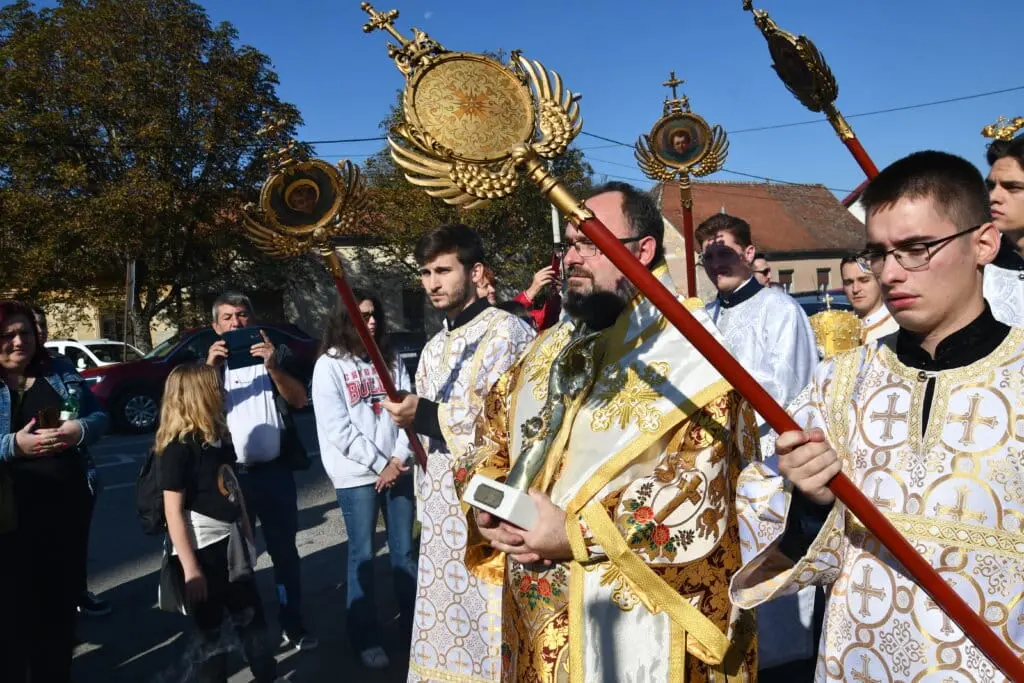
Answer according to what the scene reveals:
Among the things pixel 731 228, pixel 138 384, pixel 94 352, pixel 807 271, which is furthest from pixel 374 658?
pixel 807 271

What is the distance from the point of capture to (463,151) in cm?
203

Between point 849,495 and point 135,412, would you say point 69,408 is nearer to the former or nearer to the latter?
point 849,495

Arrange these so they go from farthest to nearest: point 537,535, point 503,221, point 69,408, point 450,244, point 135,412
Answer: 1. point 503,221
2. point 135,412
3. point 69,408
4. point 450,244
5. point 537,535

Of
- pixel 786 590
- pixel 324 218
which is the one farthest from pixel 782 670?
pixel 324 218

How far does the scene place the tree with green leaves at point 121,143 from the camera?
2188 centimetres

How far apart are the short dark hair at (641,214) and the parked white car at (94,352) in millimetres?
16280

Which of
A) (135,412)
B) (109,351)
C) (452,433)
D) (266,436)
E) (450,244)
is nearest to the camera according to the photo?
(452,433)

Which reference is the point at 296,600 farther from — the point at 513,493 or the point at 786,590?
the point at 786,590

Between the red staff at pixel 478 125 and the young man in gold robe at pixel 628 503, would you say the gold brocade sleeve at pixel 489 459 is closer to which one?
the young man in gold robe at pixel 628 503

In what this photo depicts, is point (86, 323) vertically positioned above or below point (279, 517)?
above

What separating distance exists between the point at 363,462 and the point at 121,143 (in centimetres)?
2151

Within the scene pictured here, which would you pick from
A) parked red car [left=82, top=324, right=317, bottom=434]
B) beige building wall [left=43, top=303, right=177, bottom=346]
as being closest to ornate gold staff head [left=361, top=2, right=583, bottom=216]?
parked red car [left=82, top=324, right=317, bottom=434]

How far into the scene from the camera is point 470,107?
207 cm

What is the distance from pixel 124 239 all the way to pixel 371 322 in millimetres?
19359
